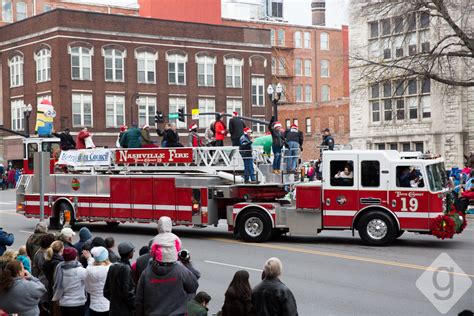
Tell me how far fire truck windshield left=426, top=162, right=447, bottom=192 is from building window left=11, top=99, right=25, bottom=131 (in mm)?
48880

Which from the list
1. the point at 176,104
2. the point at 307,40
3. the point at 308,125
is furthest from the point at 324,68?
the point at 176,104

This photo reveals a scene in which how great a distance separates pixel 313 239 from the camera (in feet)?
69.2

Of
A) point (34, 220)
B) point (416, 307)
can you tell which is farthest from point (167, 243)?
point (34, 220)

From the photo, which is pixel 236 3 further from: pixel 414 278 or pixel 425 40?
pixel 414 278

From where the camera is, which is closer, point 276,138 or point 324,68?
point 276,138

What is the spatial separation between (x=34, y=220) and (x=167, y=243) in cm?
Result: 2208

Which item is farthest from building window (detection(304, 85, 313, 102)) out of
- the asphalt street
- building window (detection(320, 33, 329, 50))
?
the asphalt street

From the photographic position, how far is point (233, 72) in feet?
220

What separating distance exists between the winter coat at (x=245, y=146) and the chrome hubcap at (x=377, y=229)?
13.2 feet

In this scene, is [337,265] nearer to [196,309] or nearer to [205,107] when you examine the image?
[196,309]

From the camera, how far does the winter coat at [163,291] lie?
7684mm

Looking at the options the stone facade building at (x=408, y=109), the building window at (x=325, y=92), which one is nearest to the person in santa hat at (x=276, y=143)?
the stone facade building at (x=408, y=109)

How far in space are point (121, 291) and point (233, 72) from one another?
58999 mm

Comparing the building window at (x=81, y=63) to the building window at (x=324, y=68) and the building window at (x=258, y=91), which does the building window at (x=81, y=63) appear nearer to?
the building window at (x=258, y=91)
